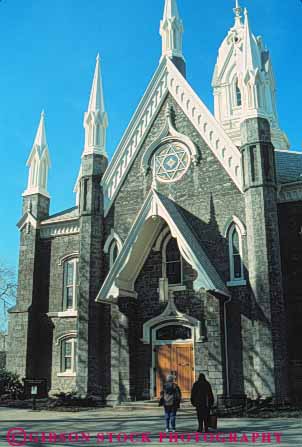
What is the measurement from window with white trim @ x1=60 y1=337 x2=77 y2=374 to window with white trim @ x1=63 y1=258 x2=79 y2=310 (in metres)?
1.50

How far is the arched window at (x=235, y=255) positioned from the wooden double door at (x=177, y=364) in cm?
310

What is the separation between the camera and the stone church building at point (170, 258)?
62.8ft

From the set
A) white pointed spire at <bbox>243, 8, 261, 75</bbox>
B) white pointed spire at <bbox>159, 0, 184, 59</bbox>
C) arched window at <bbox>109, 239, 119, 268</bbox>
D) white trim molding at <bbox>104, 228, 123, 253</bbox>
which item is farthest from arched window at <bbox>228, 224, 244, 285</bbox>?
white pointed spire at <bbox>159, 0, 184, 59</bbox>

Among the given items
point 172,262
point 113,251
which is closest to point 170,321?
point 172,262

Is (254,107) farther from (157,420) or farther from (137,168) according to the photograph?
(157,420)

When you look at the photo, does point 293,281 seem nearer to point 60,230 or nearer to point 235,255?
point 235,255

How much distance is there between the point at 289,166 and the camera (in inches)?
969

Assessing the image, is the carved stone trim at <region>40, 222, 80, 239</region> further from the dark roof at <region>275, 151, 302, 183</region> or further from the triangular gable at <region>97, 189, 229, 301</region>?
the dark roof at <region>275, 151, 302, 183</region>

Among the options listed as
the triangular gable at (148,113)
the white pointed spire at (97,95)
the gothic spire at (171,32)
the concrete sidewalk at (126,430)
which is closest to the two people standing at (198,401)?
the concrete sidewalk at (126,430)

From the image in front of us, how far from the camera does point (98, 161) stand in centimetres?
2450

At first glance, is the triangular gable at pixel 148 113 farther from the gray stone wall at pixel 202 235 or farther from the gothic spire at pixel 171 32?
the gothic spire at pixel 171 32

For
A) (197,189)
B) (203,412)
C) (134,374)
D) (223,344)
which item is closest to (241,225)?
(197,189)

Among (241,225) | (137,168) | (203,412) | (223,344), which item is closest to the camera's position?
(203,412)

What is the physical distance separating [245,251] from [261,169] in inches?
124
